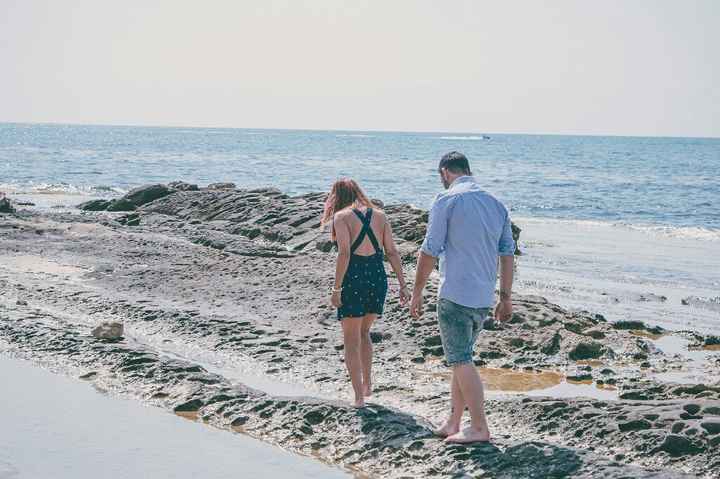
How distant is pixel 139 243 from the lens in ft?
55.2

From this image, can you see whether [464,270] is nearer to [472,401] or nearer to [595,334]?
[472,401]

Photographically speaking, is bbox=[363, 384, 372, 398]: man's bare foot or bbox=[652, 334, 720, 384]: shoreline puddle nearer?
bbox=[363, 384, 372, 398]: man's bare foot

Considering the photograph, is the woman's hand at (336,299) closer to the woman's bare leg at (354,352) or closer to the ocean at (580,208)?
the woman's bare leg at (354,352)

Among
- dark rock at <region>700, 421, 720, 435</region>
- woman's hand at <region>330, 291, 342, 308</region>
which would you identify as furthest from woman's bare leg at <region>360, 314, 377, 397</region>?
dark rock at <region>700, 421, 720, 435</region>

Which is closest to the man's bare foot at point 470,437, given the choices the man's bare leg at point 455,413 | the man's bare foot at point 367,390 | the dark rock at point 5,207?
the man's bare leg at point 455,413

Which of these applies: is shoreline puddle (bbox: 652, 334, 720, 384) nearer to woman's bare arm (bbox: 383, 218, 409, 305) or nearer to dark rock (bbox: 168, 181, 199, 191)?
woman's bare arm (bbox: 383, 218, 409, 305)

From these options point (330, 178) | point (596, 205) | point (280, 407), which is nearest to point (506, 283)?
point (280, 407)

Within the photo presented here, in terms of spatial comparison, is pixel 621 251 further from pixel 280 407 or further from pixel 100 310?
pixel 280 407

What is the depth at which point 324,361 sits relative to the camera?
29.1 feet

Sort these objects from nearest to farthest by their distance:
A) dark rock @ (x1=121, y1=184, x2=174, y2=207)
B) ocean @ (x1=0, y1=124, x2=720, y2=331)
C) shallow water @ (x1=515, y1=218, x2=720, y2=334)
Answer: shallow water @ (x1=515, y1=218, x2=720, y2=334)
ocean @ (x1=0, y1=124, x2=720, y2=331)
dark rock @ (x1=121, y1=184, x2=174, y2=207)

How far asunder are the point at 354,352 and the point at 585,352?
3.31m

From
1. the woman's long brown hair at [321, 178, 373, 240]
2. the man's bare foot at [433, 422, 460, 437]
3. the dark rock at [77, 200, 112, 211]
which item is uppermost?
the woman's long brown hair at [321, 178, 373, 240]

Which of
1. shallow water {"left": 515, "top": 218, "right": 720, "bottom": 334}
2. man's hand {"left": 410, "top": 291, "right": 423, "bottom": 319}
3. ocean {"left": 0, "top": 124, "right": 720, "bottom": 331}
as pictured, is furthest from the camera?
ocean {"left": 0, "top": 124, "right": 720, "bottom": 331}

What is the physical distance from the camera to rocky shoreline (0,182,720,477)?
236 inches
